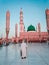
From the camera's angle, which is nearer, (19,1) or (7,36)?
(19,1)

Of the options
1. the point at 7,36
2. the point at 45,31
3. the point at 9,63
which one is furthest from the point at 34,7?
the point at 9,63

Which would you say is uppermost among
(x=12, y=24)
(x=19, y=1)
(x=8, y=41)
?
(x=19, y=1)

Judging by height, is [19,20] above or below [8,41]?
Answer: above

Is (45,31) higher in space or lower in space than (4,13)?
lower

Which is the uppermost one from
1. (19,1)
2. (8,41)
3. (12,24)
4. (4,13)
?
(19,1)

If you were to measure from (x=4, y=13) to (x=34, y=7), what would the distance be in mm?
606

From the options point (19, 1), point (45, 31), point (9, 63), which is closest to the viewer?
point (9, 63)

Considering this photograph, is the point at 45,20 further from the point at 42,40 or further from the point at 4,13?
the point at 4,13

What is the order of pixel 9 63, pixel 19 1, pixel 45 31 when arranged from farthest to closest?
1. pixel 45 31
2. pixel 19 1
3. pixel 9 63

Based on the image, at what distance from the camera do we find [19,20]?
11.3 ft

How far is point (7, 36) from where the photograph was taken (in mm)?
3430

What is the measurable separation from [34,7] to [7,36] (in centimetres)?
81

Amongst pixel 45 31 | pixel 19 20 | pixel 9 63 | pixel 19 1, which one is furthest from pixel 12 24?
pixel 9 63

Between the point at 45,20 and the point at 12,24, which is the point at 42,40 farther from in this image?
the point at 12,24
